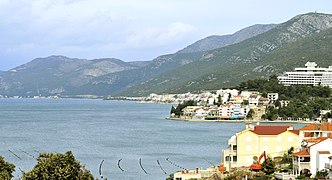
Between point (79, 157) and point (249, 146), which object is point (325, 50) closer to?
point (79, 157)

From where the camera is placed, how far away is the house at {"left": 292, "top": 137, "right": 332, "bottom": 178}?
20859 mm

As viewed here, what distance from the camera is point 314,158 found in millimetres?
21188

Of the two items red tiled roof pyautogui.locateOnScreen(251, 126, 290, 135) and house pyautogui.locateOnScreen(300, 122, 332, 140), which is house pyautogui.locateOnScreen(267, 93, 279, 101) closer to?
house pyautogui.locateOnScreen(300, 122, 332, 140)

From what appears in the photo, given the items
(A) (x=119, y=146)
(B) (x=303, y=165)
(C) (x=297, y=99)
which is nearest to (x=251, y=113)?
(C) (x=297, y=99)

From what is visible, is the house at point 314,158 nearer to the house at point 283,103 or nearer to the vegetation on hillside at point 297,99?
the vegetation on hillside at point 297,99

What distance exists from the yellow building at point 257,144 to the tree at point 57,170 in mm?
8865

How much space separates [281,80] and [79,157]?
6886 cm

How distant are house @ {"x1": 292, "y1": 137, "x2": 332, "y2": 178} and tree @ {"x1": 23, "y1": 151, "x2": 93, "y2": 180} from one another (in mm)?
6995

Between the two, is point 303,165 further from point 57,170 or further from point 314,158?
point 57,170

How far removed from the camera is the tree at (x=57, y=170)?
693 inches

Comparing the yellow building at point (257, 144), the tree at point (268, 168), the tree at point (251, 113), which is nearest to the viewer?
the tree at point (268, 168)

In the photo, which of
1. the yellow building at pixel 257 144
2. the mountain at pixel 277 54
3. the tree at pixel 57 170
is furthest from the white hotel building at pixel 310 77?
the tree at pixel 57 170

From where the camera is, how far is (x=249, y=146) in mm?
26078

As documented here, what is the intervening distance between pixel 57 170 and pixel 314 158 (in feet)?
26.7
